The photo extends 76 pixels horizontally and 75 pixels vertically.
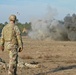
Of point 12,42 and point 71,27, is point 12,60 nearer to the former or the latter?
point 12,42

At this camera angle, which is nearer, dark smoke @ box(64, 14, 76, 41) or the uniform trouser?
the uniform trouser

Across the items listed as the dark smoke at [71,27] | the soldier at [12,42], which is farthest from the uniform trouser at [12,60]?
the dark smoke at [71,27]

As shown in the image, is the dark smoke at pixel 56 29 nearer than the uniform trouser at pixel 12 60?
No

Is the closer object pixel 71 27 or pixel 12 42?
pixel 12 42

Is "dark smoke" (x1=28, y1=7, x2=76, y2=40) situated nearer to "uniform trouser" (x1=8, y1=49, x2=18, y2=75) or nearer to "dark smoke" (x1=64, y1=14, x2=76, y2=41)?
"dark smoke" (x1=64, y1=14, x2=76, y2=41)

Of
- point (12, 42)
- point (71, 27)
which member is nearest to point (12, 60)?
point (12, 42)

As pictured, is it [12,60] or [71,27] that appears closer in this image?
[12,60]

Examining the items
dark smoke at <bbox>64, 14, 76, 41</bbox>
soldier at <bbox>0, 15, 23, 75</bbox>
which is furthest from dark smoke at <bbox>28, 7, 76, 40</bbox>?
soldier at <bbox>0, 15, 23, 75</bbox>

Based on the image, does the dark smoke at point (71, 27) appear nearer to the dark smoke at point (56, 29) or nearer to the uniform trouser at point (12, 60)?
the dark smoke at point (56, 29)

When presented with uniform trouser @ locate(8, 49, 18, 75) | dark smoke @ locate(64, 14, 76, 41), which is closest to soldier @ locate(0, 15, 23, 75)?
uniform trouser @ locate(8, 49, 18, 75)

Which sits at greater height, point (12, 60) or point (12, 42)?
point (12, 42)

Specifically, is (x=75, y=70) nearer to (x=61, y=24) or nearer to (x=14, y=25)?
(x=14, y=25)

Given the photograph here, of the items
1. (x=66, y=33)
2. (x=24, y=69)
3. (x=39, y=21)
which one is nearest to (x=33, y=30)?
(x=39, y=21)

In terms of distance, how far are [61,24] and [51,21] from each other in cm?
176
